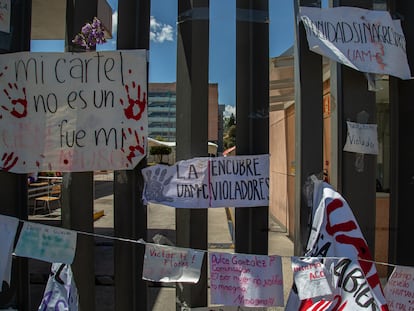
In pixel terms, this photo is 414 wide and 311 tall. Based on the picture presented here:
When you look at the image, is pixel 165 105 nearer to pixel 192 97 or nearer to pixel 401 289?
pixel 192 97

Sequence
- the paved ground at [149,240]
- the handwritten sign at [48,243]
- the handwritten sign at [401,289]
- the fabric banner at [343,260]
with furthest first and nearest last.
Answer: the paved ground at [149,240] → the handwritten sign at [48,243] → the handwritten sign at [401,289] → the fabric banner at [343,260]

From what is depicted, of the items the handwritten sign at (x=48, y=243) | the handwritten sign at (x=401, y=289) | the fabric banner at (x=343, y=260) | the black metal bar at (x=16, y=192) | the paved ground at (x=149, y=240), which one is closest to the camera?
the fabric banner at (x=343, y=260)

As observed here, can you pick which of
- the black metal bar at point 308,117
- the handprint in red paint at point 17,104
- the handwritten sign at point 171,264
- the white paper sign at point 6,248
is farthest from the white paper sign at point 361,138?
the white paper sign at point 6,248

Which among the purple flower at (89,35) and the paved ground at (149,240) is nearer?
the purple flower at (89,35)

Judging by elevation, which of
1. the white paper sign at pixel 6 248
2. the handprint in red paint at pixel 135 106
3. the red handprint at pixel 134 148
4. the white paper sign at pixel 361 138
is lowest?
the white paper sign at pixel 6 248

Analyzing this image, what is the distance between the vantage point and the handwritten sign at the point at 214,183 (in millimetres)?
2045

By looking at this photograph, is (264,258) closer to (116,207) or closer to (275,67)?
(116,207)

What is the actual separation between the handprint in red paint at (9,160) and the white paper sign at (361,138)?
1.88 meters

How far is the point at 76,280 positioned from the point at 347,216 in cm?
157

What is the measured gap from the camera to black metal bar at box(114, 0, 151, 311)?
211cm

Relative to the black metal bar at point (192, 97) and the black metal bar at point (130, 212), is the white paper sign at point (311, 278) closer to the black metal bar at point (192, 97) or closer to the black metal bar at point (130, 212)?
the black metal bar at point (192, 97)

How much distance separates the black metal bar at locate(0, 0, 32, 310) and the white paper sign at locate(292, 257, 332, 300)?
162 cm

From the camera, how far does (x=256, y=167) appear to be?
2.07m

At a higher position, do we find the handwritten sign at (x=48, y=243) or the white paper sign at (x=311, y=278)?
the handwritten sign at (x=48, y=243)
